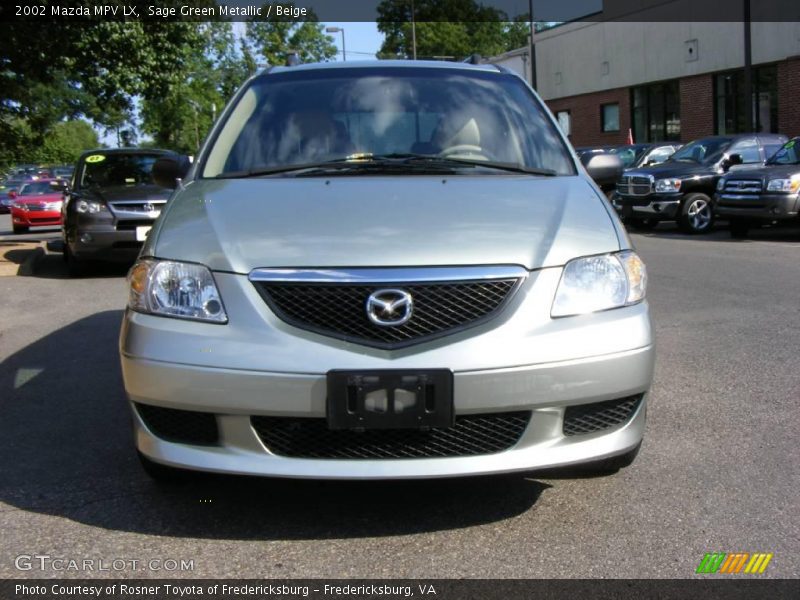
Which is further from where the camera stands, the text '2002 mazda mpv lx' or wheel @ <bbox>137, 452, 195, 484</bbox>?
wheel @ <bbox>137, 452, 195, 484</bbox>

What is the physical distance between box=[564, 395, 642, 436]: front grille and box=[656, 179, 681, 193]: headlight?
1342cm

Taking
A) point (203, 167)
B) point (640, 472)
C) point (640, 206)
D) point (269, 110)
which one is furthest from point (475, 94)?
point (640, 206)

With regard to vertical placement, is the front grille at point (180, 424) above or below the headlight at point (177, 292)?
below

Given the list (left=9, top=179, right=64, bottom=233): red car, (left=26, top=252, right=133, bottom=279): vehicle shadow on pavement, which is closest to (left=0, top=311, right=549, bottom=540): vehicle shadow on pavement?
(left=26, top=252, right=133, bottom=279): vehicle shadow on pavement

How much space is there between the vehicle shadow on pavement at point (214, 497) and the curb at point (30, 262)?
8429 mm

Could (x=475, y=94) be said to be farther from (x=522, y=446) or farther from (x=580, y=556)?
(x=580, y=556)

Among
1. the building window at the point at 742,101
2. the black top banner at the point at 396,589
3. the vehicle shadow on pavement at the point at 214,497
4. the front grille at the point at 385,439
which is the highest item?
the building window at the point at 742,101

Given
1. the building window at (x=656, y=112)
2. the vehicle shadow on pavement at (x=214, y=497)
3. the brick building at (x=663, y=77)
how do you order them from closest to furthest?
the vehicle shadow on pavement at (x=214, y=497) < the brick building at (x=663, y=77) < the building window at (x=656, y=112)

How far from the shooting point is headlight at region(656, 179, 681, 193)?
621 inches

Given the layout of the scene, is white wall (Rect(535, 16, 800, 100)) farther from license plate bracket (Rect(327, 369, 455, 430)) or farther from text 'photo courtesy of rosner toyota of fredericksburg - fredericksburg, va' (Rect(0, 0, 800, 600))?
license plate bracket (Rect(327, 369, 455, 430))

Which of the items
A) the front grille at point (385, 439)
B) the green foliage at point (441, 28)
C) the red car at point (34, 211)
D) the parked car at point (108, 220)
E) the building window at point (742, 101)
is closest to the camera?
the front grille at point (385, 439)

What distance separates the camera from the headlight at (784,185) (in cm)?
1340

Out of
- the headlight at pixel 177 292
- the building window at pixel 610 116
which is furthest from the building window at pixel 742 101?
the headlight at pixel 177 292

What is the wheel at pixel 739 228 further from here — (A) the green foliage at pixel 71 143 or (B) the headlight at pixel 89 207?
(A) the green foliage at pixel 71 143
